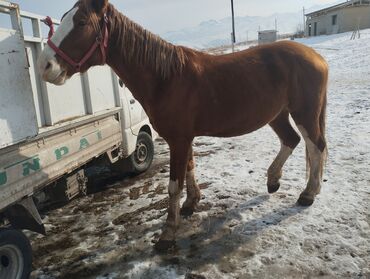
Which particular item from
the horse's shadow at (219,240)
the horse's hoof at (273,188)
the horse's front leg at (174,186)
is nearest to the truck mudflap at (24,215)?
the horse's shadow at (219,240)

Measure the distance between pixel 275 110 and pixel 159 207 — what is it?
1866mm

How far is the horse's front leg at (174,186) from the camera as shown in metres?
3.48

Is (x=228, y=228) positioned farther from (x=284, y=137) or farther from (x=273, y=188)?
(x=284, y=137)

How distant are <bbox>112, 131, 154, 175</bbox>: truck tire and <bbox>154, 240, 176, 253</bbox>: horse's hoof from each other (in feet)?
7.20

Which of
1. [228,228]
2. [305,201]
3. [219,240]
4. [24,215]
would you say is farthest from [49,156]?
[305,201]

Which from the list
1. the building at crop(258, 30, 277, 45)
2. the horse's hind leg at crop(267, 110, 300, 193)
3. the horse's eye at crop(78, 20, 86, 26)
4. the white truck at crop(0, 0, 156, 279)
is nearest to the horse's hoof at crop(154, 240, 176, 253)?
the white truck at crop(0, 0, 156, 279)

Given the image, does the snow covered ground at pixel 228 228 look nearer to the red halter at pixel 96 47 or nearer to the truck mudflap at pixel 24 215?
the truck mudflap at pixel 24 215

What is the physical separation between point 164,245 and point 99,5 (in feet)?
7.62

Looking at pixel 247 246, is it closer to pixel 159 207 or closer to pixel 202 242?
pixel 202 242

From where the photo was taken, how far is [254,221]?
385 centimetres

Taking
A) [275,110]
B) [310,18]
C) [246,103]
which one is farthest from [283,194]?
[310,18]

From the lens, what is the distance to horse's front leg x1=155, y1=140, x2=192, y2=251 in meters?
3.48

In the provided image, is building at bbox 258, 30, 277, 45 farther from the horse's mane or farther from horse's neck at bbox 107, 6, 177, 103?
horse's neck at bbox 107, 6, 177, 103

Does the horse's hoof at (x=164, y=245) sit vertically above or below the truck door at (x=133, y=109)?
below
